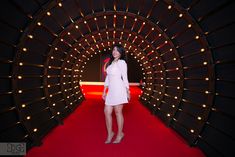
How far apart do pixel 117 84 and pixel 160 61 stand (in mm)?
3766

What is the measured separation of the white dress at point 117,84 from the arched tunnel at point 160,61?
6.06ft

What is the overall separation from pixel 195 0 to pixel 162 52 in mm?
3186

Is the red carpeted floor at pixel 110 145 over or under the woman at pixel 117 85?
under

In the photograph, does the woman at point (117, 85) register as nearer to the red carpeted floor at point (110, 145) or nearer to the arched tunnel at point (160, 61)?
the red carpeted floor at point (110, 145)

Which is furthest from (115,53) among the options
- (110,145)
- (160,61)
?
(160,61)

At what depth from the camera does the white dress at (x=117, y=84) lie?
13.9 feet

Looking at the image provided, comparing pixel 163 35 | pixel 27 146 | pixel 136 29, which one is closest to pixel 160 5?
pixel 163 35

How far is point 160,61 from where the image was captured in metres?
7.49

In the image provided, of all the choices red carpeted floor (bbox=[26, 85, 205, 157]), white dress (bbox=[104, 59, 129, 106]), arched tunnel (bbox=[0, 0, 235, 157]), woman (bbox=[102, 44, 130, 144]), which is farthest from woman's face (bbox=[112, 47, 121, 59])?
red carpeted floor (bbox=[26, 85, 205, 157])

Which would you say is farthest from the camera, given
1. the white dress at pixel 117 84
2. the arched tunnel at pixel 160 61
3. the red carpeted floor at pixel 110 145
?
the white dress at pixel 117 84

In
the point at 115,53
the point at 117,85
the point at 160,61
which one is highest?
the point at 160,61

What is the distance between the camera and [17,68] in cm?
379

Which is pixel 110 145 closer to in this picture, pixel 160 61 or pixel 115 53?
pixel 115 53

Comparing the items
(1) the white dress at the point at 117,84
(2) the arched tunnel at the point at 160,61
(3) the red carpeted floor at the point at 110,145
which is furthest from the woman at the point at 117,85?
(2) the arched tunnel at the point at 160,61
